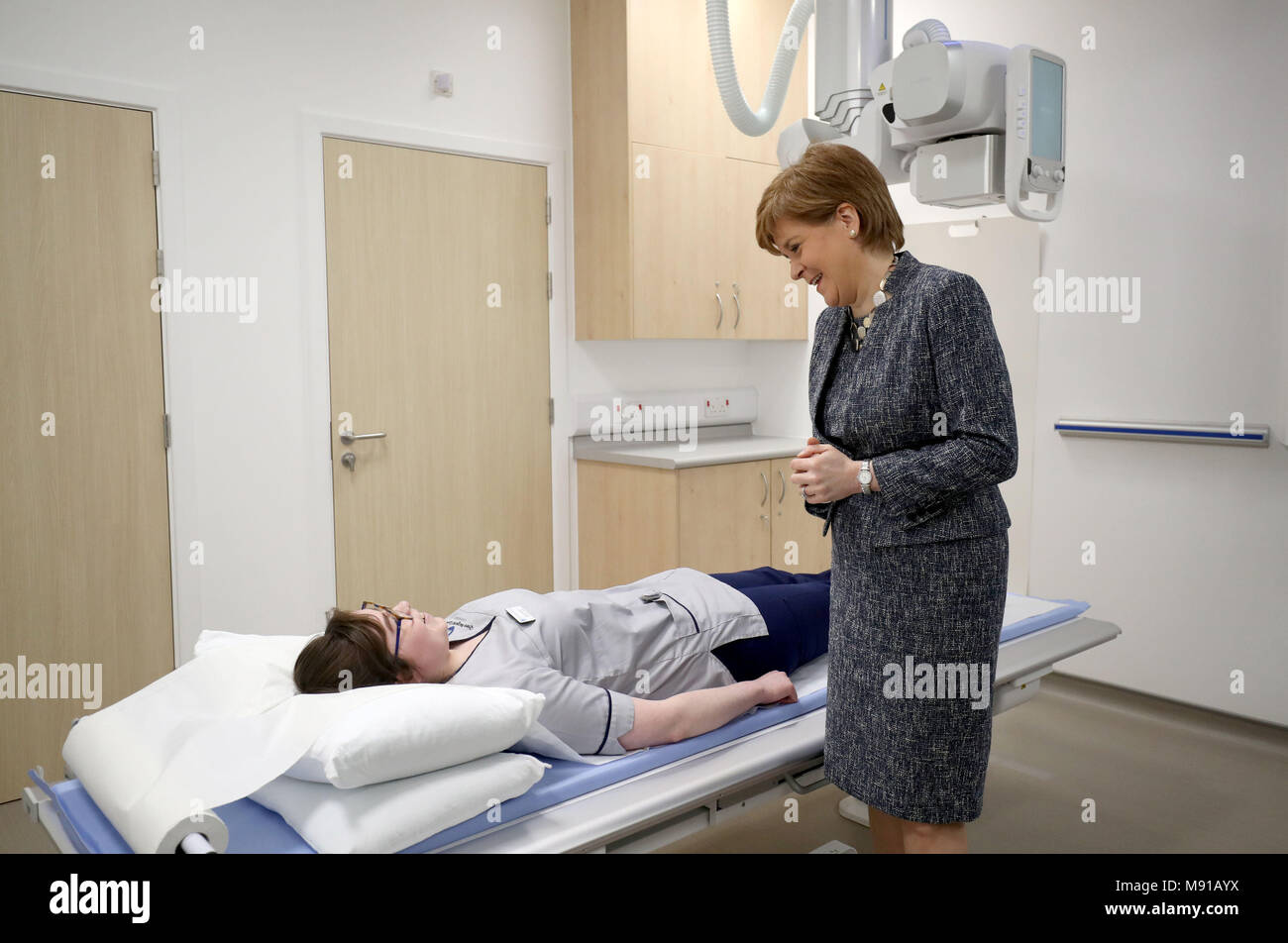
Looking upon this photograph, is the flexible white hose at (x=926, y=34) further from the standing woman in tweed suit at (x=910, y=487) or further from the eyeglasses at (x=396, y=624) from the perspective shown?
the eyeglasses at (x=396, y=624)

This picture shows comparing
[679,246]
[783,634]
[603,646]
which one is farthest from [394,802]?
[679,246]

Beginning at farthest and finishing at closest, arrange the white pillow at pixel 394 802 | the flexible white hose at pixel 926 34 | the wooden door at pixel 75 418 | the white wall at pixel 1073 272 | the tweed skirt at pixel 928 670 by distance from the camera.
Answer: the white wall at pixel 1073 272 < the wooden door at pixel 75 418 < the flexible white hose at pixel 926 34 < the tweed skirt at pixel 928 670 < the white pillow at pixel 394 802

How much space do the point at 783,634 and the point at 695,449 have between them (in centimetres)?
196

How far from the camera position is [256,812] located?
1.55 metres

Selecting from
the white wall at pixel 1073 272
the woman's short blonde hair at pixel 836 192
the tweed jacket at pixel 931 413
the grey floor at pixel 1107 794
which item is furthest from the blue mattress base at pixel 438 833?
the white wall at pixel 1073 272

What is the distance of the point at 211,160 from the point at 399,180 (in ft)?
2.08

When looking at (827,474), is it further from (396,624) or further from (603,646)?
(396,624)

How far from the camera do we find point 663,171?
385cm

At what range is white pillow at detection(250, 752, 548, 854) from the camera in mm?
1410

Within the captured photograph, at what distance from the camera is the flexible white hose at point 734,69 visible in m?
2.41

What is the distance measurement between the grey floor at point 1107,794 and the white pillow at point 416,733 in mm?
1106
